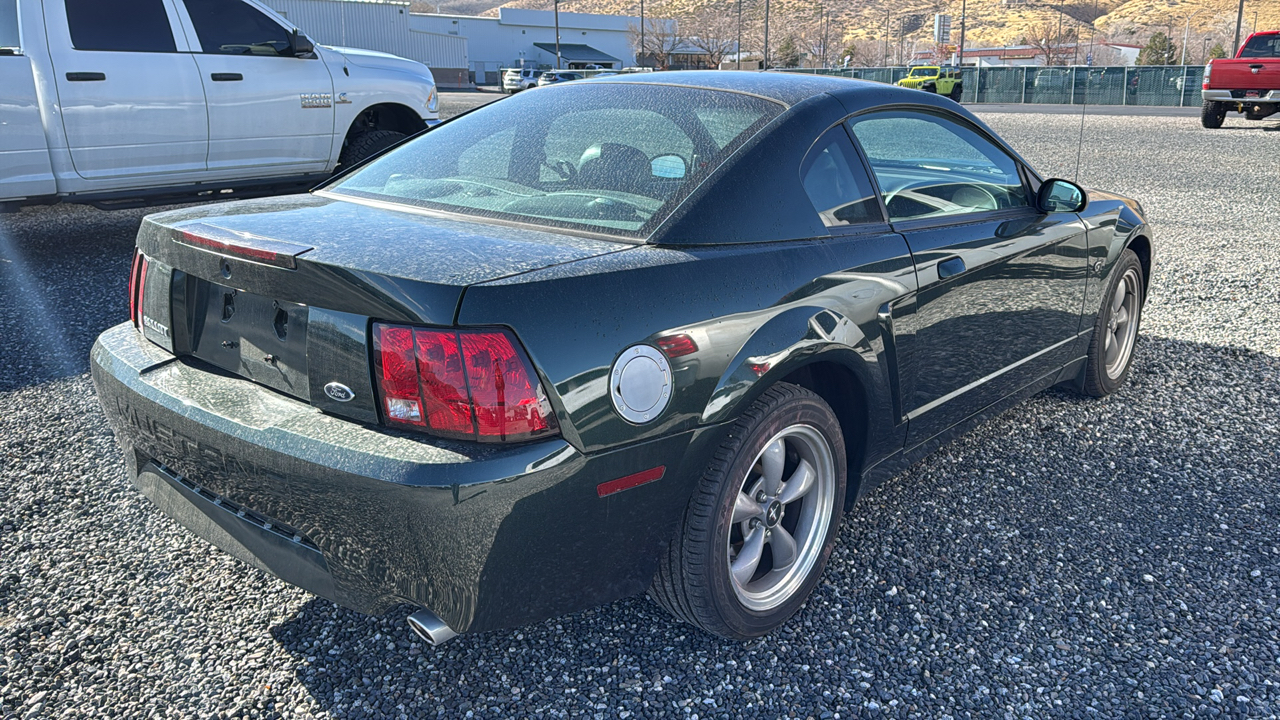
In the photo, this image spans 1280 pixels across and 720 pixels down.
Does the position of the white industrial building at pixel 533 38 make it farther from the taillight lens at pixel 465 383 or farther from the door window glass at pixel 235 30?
the taillight lens at pixel 465 383

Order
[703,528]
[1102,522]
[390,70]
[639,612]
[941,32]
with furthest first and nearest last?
[941,32], [390,70], [1102,522], [639,612], [703,528]

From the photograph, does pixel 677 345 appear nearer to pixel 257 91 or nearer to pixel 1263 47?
pixel 257 91

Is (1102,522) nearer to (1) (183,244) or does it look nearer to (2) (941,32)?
(1) (183,244)

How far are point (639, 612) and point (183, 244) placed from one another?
1516mm

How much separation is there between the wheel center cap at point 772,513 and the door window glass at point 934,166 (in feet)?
3.13

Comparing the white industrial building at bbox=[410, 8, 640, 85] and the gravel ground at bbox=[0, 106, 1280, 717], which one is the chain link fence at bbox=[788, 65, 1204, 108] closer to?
the gravel ground at bbox=[0, 106, 1280, 717]

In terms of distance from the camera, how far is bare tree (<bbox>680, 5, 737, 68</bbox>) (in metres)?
84.4

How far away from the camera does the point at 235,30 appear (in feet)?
22.9

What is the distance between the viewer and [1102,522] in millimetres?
3162

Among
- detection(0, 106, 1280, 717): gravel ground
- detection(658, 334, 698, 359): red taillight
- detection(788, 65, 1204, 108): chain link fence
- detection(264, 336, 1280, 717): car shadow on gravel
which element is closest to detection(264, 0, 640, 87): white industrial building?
detection(788, 65, 1204, 108): chain link fence

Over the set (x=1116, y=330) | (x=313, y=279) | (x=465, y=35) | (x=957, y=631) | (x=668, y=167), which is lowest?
(x=957, y=631)

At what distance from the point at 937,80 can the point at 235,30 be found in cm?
3864

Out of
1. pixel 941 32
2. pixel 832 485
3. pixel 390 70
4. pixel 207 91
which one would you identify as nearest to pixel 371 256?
pixel 832 485

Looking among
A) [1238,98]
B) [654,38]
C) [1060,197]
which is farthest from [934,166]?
[654,38]
